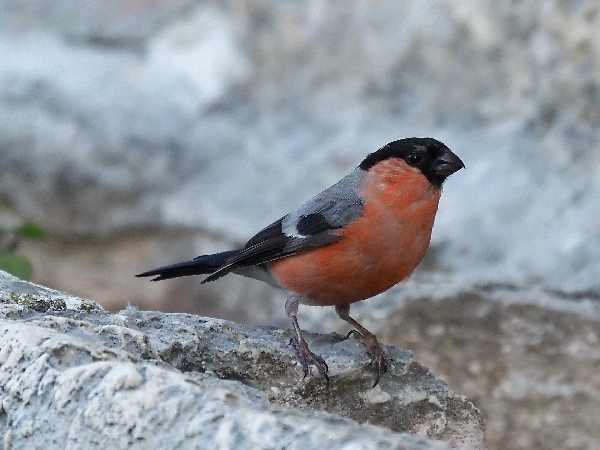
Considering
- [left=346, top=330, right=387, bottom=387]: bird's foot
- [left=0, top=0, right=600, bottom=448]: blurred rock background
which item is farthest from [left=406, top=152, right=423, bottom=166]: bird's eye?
[left=0, top=0, right=600, bottom=448]: blurred rock background

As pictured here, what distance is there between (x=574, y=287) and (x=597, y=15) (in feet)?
6.11

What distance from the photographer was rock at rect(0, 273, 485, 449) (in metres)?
2.23

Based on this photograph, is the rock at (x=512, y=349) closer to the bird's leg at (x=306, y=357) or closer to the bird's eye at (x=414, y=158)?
the bird's eye at (x=414, y=158)

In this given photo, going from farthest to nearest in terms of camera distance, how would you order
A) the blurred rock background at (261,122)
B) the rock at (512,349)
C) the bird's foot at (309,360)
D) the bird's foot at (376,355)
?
the blurred rock background at (261,122), the rock at (512,349), the bird's foot at (376,355), the bird's foot at (309,360)

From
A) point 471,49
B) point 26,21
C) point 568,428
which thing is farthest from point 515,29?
point 26,21

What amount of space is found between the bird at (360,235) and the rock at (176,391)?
0.35 meters

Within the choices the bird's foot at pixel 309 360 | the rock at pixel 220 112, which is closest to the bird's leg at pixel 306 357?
the bird's foot at pixel 309 360

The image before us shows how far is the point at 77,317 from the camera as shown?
10.2ft

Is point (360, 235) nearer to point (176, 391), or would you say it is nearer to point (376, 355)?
point (376, 355)

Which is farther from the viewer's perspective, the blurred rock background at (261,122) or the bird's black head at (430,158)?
the blurred rock background at (261,122)

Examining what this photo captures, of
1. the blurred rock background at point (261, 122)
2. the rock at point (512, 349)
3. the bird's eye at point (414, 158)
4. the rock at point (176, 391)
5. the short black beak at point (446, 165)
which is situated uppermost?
the blurred rock background at point (261, 122)

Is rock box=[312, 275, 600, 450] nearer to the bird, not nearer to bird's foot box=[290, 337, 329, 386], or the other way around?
the bird

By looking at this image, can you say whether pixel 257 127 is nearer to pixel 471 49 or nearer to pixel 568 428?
pixel 471 49

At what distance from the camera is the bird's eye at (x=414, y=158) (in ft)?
13.4
